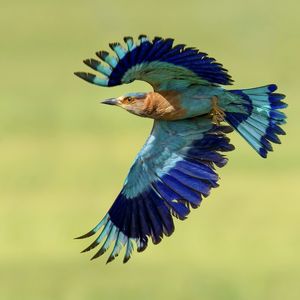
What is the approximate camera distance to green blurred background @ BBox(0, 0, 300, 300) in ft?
43.4

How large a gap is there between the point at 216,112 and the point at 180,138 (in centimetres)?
41

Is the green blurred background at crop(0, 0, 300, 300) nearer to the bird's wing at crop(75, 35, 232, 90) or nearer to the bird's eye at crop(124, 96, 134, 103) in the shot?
the bird's eye at crop(124, 96, 134, 103)

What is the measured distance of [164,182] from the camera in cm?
1123

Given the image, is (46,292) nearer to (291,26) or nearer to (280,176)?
(280,176)

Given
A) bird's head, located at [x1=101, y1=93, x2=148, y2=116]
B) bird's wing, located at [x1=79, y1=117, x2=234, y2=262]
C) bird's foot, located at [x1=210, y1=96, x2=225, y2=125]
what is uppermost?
bird's foot, located at [x1=210, y1=96, x2=225, y2=125]

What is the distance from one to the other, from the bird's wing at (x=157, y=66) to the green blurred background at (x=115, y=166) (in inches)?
90.2

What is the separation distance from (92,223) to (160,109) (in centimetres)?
469

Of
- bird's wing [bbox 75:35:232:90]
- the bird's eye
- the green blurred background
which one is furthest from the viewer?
the green blurred background

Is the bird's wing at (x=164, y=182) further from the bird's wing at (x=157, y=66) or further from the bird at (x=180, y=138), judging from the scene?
the bird's wing at (x=157, y=66)

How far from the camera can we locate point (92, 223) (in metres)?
15.4

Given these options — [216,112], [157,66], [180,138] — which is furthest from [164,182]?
[157,66]

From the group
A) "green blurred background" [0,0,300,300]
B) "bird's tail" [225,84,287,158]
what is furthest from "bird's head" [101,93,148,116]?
"green blurred background" [0,0,300,300]

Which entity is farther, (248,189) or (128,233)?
(248,189)

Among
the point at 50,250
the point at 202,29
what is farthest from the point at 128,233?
the point at 202,29
